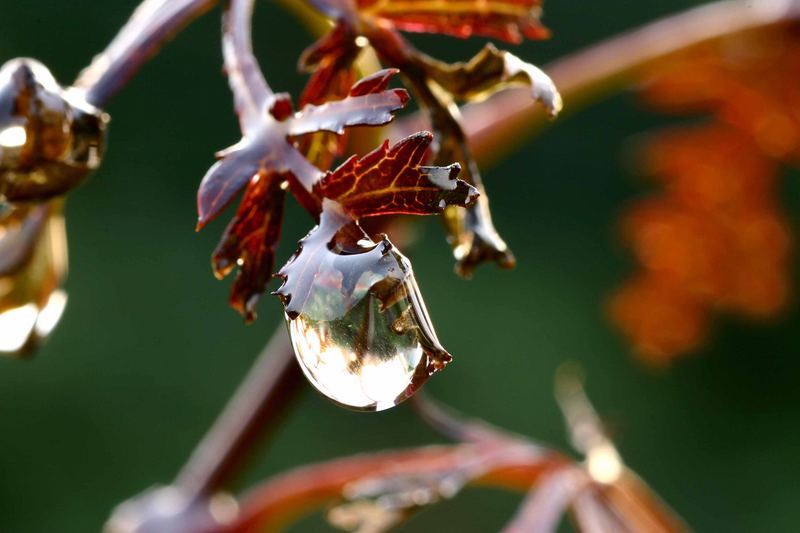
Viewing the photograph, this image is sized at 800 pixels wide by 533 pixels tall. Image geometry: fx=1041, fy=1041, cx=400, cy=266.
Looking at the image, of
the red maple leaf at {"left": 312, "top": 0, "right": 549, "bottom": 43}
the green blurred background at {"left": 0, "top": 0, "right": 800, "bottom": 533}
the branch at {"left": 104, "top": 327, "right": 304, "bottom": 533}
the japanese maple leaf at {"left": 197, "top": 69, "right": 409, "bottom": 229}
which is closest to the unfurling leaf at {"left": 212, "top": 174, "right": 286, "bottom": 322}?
the japanese maple leaf at {"left": 197, "top": 69, "right": 409, "bottom": 229}

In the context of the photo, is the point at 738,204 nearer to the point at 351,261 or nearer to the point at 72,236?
the point at 351,261

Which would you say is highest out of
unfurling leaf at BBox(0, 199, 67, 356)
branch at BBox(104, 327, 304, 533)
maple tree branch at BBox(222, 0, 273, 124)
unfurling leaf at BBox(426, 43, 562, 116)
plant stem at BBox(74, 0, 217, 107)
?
plant stem at BBox(74, 0, 217, 107)

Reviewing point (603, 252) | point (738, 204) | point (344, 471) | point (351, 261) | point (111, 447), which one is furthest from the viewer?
point (603, 252)

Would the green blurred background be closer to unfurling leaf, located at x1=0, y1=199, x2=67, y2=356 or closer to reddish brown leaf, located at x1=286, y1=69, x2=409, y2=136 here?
unfurling leaf, located at x1=0, y1=199, x2=67, y2=356

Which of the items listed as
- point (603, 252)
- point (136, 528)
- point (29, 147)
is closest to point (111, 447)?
point (603, 252)

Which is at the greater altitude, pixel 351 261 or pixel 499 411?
pixel 351 261

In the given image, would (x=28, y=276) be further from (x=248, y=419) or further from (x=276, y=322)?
(x=276, y=322)

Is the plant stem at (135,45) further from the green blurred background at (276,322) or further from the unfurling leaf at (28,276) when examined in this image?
the green blurred background at (276,322)
